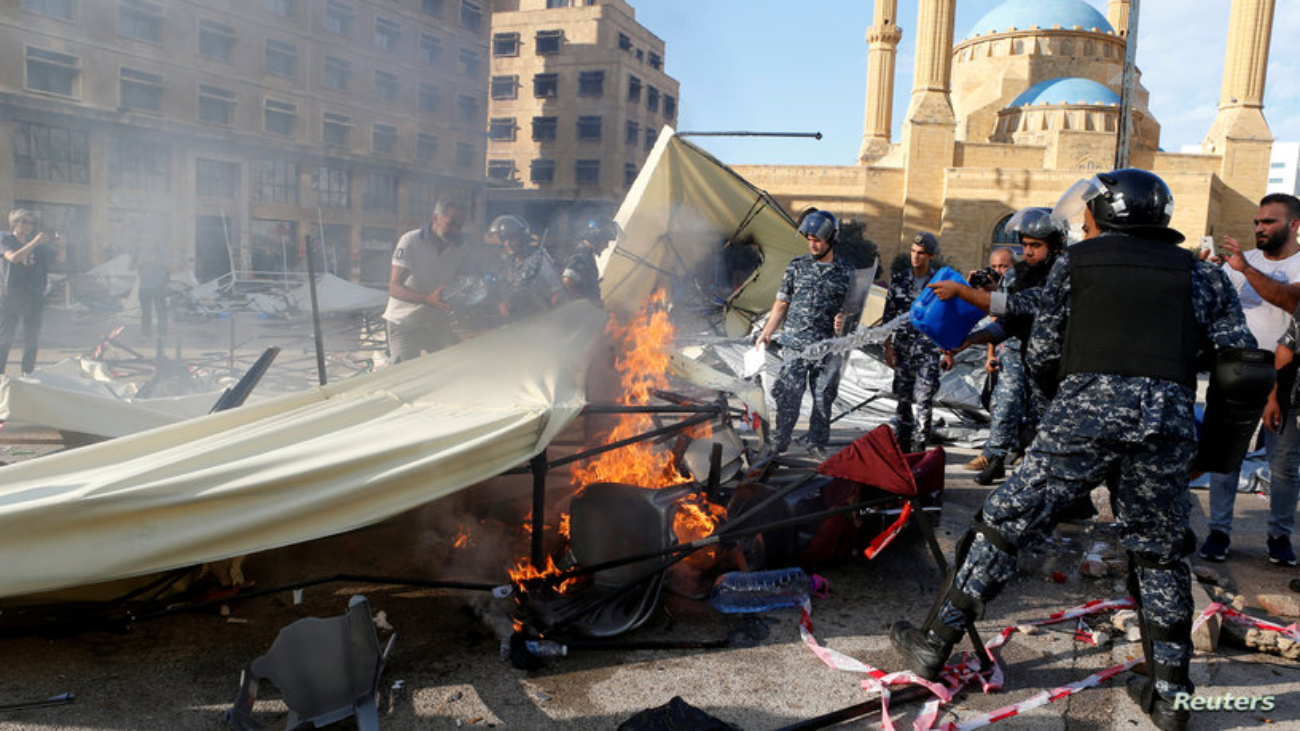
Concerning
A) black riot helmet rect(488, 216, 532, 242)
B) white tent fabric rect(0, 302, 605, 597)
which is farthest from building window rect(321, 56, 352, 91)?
white tent fabric rect(0, 302, 605, 597)

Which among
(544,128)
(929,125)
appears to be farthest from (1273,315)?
(544,128)

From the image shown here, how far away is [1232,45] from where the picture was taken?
37875 mm

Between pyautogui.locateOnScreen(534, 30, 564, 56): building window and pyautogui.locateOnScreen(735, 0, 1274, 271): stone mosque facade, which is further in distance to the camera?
pyautogui.locateOnScreen(534, 30, 564, 56): building window

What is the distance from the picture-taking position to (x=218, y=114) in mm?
28828

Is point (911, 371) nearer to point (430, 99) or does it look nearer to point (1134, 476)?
point (1134, 476)

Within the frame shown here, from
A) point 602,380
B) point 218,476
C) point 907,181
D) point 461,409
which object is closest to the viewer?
point 218,476

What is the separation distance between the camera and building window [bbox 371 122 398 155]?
1376 inches

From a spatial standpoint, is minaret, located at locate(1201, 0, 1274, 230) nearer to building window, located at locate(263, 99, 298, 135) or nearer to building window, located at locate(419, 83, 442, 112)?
building window, located at locate(419, 83, 442, 112)

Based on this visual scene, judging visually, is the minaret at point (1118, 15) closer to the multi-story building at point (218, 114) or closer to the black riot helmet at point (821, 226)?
the multi-story building at point (218, 114)

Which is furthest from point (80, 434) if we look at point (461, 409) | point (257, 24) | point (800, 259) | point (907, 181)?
point (907, 181)

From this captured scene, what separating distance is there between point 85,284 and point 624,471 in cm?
1936

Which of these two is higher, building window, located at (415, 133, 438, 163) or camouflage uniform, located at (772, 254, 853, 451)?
building window, located at (415, 133, 438, 163)

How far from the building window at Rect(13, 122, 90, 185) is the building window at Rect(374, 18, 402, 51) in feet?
51.5

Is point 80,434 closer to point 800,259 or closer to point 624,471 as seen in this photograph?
point 624,471
